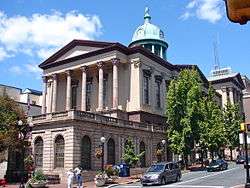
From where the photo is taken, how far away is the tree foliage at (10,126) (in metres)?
37.2

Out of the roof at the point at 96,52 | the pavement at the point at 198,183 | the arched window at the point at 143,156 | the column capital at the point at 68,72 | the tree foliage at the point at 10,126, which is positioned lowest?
the pavement at the point at 198,183

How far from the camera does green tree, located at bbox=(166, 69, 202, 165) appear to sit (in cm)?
5000

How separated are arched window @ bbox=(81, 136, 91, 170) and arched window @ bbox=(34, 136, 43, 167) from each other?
17.7ft

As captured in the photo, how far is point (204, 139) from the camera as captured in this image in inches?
2106

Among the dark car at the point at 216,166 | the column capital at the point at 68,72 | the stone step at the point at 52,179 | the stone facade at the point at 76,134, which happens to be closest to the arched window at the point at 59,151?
the stone facade at the point at 76,134

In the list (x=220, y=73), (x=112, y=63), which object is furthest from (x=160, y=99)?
(x=220, y=73)

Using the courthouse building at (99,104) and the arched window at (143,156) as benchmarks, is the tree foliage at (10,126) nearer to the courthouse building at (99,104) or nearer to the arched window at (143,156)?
the courthouse building at (99,104)

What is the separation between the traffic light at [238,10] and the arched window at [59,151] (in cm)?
3846

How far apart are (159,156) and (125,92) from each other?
11840 mm

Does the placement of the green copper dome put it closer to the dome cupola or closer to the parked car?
the dome cupola

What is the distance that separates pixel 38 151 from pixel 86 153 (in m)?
5.97

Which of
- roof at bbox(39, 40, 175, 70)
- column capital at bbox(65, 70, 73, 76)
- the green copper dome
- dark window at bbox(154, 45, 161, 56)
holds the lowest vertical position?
column capital at bbox(65, 70, 73, 76)

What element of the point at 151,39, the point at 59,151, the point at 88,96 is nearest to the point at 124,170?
the point at 59,151

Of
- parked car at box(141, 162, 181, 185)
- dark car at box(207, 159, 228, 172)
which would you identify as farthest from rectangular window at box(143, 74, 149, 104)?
parked car at box(141, 162, 181, 185)
